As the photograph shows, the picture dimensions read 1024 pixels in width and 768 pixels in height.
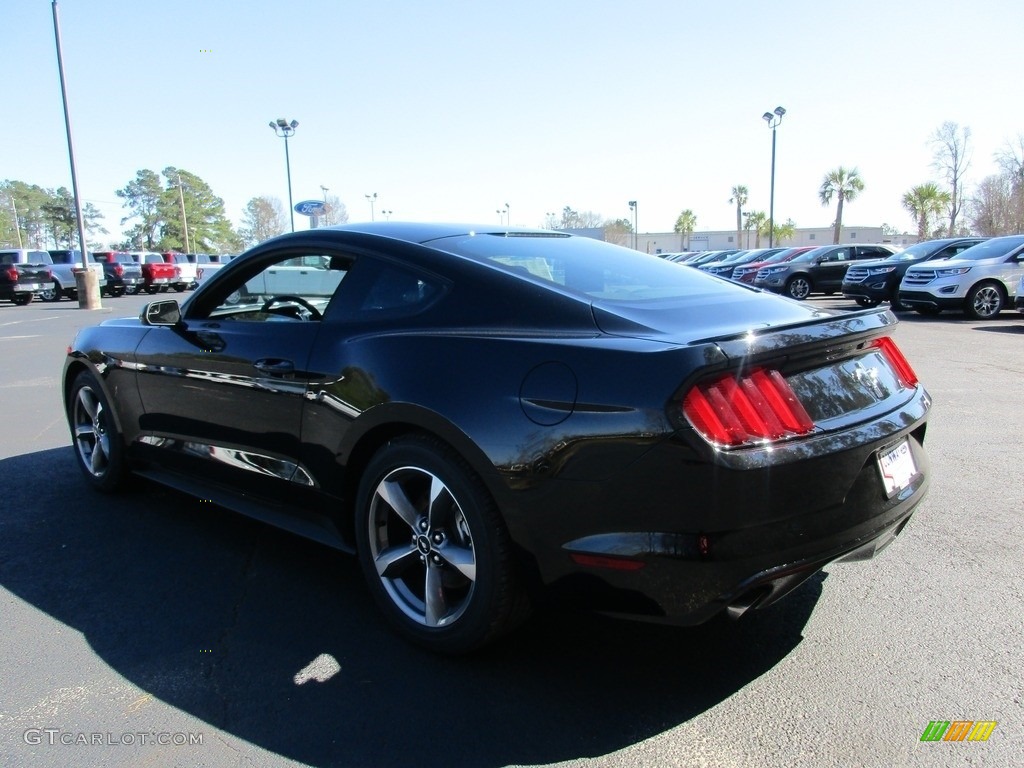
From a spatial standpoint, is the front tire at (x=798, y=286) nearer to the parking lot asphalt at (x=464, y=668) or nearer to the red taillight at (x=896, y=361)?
the parking lot asphalt at (x=464, y=668)

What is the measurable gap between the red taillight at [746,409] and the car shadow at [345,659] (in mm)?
897

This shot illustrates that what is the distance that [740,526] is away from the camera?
204cm

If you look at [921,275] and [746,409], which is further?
[921,275]

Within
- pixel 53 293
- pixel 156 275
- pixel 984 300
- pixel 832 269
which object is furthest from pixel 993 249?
pixel 156 275

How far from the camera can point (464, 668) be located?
2561 mm

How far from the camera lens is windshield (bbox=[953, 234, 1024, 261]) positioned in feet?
48.1

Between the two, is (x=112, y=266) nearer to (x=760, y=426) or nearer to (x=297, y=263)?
(x=297, y=263)

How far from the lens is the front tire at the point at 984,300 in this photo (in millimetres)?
14531

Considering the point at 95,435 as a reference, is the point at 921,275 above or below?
above

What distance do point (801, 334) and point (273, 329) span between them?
83.4 inches

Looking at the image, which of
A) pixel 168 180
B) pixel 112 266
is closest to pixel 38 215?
pixel 168 180

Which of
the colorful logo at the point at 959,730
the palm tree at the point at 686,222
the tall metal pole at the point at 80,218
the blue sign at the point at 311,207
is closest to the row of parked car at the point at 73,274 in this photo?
the tall metal pole at the point at 80,218

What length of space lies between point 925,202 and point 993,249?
6508 cm

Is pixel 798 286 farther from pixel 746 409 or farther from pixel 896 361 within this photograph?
pixel 746 409
